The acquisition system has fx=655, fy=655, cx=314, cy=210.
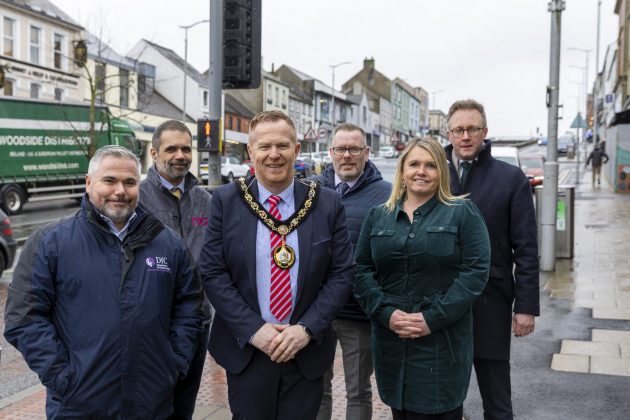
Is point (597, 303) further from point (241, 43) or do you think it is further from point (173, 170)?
point (173, 170)

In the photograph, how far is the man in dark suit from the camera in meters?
2.99

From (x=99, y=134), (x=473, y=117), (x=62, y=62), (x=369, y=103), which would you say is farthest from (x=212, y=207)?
(x=369, y=103)

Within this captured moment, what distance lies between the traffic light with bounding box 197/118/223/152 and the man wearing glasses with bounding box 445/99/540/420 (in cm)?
463

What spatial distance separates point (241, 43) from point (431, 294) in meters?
5.57

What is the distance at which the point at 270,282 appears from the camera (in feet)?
9.91

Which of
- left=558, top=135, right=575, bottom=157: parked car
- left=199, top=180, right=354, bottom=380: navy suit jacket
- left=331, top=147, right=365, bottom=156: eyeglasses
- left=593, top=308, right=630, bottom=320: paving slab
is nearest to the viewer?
left=199, top=180, right=354, bottom=380: navy suit jacket

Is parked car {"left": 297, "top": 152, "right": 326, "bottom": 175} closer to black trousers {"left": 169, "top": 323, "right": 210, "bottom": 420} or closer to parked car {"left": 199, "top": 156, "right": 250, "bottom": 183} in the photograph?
parked car {"left": 199, "top": 156, "right": 250, "bottom": 183}

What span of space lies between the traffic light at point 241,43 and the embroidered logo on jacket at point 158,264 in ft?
17.5

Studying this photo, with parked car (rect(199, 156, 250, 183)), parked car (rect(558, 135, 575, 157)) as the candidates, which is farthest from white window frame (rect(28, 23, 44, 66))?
parked car (rect(558, 135, 575, 157))

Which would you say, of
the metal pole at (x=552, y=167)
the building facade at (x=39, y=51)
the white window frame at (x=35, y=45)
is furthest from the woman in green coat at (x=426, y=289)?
the white window frame at (x=35, y=45)

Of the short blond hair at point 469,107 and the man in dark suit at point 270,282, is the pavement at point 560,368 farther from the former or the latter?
the short blond hair at point 469,107

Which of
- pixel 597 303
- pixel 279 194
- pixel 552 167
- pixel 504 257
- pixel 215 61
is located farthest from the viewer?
pixel 552 167

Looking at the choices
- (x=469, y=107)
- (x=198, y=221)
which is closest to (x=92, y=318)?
(x=198, y=221)

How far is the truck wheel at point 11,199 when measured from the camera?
2067 cm
